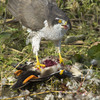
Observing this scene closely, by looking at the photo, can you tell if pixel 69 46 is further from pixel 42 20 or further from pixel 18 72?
pixel 18 72

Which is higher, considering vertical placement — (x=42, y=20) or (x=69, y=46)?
(x=42, y=20)

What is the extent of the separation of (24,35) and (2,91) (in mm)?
1642

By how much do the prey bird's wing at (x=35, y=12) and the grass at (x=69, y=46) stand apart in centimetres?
35

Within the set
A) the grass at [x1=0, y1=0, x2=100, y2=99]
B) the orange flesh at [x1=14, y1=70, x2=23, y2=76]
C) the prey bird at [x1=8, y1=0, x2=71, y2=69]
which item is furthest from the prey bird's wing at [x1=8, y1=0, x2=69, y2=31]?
the orange flesh at [x1=14, y1=70, x2=23, y2=76]

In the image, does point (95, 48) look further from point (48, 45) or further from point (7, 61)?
point (7, 61)

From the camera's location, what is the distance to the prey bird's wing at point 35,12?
3.25 metres

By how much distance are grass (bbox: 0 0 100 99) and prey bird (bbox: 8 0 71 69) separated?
14.0 inches

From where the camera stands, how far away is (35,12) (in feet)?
11.1

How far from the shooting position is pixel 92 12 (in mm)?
5363

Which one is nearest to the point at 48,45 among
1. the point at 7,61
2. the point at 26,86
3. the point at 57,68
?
the point at 7,61

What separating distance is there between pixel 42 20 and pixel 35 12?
0.68ft

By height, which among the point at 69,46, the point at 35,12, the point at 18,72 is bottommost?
the point at 18,72

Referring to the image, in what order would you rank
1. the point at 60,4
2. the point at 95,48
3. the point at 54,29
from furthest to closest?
1. the point at 60,4
2. the point at 95,48
3. the point at 54,29

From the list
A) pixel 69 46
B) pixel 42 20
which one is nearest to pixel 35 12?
pixel 42 20
